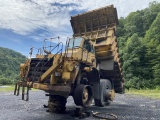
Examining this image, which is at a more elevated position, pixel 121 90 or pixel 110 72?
pixel 110 72

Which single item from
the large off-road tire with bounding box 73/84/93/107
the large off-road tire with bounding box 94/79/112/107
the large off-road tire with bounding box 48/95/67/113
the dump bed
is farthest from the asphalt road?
the dump bed

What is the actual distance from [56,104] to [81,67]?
1.83 metres

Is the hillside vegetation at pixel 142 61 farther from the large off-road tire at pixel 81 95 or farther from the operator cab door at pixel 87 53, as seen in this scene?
the large off-road tire at pixel 81 95

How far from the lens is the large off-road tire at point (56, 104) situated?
300 inches

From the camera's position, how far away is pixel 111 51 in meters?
9.07

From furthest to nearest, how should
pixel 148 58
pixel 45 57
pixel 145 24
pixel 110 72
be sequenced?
pixel 145 24 < pixel 148 58 < pixel 110 72 < pixel 45 57

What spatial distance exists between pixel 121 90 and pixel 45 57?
618cm

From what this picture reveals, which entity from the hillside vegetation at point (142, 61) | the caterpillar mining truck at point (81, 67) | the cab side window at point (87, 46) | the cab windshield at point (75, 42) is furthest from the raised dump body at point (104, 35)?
the hillside vegetation at point (142, 61)

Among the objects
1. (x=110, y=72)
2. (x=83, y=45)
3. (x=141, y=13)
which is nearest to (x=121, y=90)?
(x=110, y=72)

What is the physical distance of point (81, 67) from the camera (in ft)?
23.7

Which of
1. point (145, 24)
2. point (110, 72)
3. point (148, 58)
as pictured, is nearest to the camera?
point (110, 72)

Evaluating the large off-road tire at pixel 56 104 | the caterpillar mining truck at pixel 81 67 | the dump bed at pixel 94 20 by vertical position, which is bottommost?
the large off-road tire at pixel 56 104

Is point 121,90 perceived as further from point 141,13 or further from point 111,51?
point 141,13

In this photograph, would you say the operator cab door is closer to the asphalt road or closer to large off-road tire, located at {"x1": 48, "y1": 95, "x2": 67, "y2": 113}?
large off-road tire, located at {"x1": 48, "y1": 95, "x2": 67, "y2": 113}
